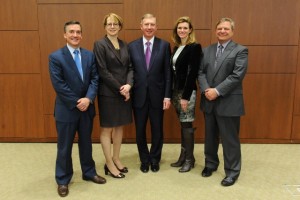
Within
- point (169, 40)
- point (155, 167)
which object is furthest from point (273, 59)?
point (155, 167)

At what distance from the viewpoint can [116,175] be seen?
3.18 meters

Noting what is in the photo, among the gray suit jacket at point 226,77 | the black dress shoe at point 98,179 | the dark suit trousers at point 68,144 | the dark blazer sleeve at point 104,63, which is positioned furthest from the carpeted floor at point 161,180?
the dark blazer sleeve at point 104,63

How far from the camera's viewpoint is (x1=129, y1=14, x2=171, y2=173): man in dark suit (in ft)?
10.2

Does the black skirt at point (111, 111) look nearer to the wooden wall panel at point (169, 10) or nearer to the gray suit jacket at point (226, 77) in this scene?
the gray suit jacket at point (226, 77)

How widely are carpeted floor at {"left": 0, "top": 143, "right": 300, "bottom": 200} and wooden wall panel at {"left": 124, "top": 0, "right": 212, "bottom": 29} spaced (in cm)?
174

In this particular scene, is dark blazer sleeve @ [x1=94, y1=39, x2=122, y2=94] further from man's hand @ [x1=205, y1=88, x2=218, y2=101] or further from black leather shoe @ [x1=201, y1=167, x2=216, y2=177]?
black leather shoe @ [x1=201, y1=167, x2=216, y2=177]

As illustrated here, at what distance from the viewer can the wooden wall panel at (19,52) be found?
4.04m

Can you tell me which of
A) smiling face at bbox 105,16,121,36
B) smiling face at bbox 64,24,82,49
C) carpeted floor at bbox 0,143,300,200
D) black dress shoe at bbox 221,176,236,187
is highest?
smiling face at bbox 105,16,121,36

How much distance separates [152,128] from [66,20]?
1.93 m

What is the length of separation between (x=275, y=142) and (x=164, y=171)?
1913mm

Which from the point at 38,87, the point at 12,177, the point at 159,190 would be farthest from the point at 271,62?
the point at 12,177

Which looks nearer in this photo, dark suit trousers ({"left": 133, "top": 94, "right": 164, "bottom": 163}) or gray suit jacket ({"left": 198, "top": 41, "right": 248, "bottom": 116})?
gray suit jacket ({"left": 198, "top": 41, "right": 248, "bottom": 116})

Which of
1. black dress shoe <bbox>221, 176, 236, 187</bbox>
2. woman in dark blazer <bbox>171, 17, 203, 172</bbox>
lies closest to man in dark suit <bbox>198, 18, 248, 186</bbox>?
black dress shoe <bbox>221, 176, 236, 187</bbox>

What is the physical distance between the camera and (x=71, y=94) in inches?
107
